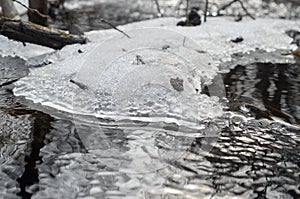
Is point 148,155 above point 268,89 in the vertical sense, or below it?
above

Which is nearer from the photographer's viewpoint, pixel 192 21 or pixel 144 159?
pixel 144 159

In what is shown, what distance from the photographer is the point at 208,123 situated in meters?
3.76

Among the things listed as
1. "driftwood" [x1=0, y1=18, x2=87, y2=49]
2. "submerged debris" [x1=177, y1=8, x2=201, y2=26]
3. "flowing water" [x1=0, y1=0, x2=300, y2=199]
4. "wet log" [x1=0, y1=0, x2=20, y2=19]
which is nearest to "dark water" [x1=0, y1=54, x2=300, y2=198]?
"flowing water" [x1=0, y1=0, x2=300, y2=199]

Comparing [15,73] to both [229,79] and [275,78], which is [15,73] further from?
[275,78]

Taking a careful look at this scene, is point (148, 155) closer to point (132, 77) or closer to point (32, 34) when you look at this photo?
point (132, 77)

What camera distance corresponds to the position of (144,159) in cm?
313

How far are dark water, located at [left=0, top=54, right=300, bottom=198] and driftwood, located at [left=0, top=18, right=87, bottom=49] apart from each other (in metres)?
1.82

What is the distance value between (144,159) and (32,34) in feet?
11.1

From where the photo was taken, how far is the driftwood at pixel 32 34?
571 centimetres

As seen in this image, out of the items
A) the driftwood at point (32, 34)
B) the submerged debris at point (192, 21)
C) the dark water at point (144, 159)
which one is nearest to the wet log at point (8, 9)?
the driftwood at point (32, 34)

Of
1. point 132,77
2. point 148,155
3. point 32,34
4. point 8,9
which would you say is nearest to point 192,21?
point 8,9

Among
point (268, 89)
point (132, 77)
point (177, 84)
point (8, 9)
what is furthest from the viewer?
point (8, 9)

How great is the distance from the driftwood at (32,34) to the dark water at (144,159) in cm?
182

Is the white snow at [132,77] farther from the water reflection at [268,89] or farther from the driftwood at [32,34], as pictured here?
the water reflection at [268,89]
